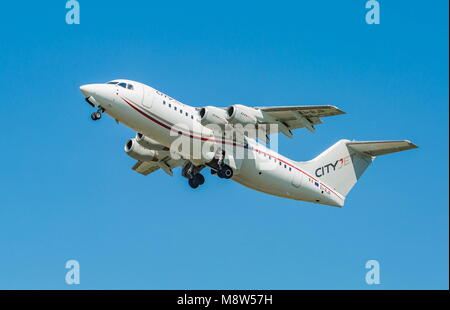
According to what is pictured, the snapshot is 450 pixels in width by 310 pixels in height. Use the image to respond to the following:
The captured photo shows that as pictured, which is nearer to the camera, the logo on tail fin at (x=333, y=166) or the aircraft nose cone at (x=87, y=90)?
the aircraft nose cone at (x=87, y=90)

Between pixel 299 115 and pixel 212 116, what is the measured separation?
242cm

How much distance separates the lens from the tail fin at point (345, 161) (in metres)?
22.9

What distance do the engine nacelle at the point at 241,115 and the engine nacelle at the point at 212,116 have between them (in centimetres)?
16

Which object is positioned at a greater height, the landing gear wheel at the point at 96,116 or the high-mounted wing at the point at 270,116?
the high-mounted wing at the point at 270,116

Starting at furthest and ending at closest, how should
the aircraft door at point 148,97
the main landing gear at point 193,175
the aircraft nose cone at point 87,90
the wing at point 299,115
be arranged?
the main landing gear at point 193,175, the wing at point 299,115, the aircraft door at point 148,97, the aircraft nose cone at point 87,90

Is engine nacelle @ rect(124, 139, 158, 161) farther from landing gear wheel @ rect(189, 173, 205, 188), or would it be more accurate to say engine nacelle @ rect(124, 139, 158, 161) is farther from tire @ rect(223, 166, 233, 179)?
tire @ rect(223, 166, 233, 179)

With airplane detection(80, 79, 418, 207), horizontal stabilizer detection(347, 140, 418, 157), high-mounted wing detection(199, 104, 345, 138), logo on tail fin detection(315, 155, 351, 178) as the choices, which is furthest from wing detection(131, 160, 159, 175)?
horizontal stabilizer detection(347, 140, 418, 157)

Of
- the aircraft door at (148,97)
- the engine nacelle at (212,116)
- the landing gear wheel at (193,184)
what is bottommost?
the landing gear wheel at (193,184)

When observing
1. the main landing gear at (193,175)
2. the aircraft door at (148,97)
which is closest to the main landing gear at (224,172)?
the main landing gear at (193,175)

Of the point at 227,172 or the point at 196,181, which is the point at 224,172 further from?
the point at 196,181

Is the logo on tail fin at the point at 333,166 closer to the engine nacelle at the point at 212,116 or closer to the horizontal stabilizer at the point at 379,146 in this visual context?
the horizontal stabilizer at the point at 379,146

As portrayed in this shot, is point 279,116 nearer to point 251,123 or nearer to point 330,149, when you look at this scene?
point 251,123

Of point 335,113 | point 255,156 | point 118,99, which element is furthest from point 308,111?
point 118,99

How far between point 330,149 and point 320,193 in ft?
6.42
